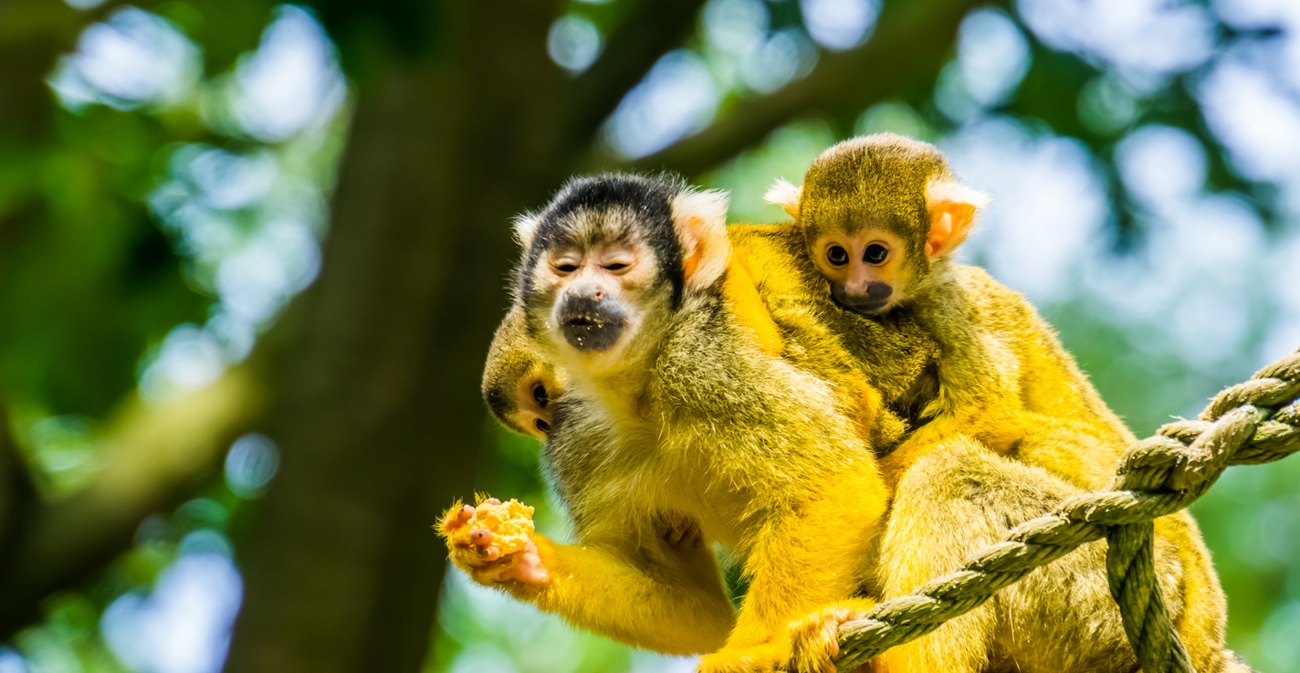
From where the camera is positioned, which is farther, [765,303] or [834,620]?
[765,303]

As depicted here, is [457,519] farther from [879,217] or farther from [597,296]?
[879,217]

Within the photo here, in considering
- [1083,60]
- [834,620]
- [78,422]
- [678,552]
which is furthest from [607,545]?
[1083,60]

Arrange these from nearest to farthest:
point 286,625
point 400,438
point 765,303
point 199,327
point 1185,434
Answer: point 1185,434
point 765,303
point 199,327
point 286,625
point 400,438

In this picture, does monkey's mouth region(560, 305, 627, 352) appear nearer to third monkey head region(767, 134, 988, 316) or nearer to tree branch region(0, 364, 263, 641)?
third monkey head region(767, 134, 988, 316)

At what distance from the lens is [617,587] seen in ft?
11.0

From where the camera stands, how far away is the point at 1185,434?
7.96ft

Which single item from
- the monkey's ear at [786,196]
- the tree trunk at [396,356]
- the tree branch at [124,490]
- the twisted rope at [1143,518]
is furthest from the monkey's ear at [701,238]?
the tree branch at [124,490]

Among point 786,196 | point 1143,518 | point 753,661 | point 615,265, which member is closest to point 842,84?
point 786,196

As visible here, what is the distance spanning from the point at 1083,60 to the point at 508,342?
610 cm

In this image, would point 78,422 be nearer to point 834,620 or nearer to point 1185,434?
point 834,620

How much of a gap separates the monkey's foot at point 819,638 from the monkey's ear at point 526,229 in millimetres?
1544

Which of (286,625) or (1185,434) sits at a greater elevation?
(1185,434)

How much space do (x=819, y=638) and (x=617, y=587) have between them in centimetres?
81

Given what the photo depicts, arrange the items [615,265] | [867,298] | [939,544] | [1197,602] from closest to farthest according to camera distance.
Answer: [939,544]
[1197,602]
[615,265]
[867,298]
